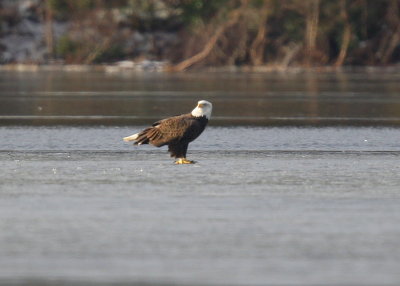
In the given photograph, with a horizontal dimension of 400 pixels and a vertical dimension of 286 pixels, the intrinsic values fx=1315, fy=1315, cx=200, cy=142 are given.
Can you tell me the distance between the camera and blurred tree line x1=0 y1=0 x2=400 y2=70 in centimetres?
4394

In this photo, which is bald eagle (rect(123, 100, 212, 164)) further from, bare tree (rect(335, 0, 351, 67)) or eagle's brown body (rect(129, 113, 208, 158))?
bare tree (rect(335, 0, 351, 67))

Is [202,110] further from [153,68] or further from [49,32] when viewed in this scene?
[49,32]

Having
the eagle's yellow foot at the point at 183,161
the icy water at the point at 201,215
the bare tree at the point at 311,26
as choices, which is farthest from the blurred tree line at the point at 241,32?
the eagle's yellow foot at the point at 183,161

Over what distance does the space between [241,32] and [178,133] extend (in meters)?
32.0

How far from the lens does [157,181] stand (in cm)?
1112

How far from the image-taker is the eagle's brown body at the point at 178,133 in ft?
41.6

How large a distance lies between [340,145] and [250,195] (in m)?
4.94

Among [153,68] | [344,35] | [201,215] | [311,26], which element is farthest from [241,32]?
[201,215]

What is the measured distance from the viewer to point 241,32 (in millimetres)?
44469

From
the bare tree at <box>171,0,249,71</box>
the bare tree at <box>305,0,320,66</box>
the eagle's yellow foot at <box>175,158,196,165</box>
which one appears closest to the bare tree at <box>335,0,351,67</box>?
the bare tree at <box>305,0,320,66</box>

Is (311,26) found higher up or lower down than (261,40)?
higher up

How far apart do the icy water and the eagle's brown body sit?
0.19m

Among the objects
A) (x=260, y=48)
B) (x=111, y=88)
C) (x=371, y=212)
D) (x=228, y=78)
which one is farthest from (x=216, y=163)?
(x=260, y=48)

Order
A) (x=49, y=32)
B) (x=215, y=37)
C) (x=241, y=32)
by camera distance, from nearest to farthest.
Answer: (x=215, y=37)
(x=241, y=32)
(x=49, y=32)
